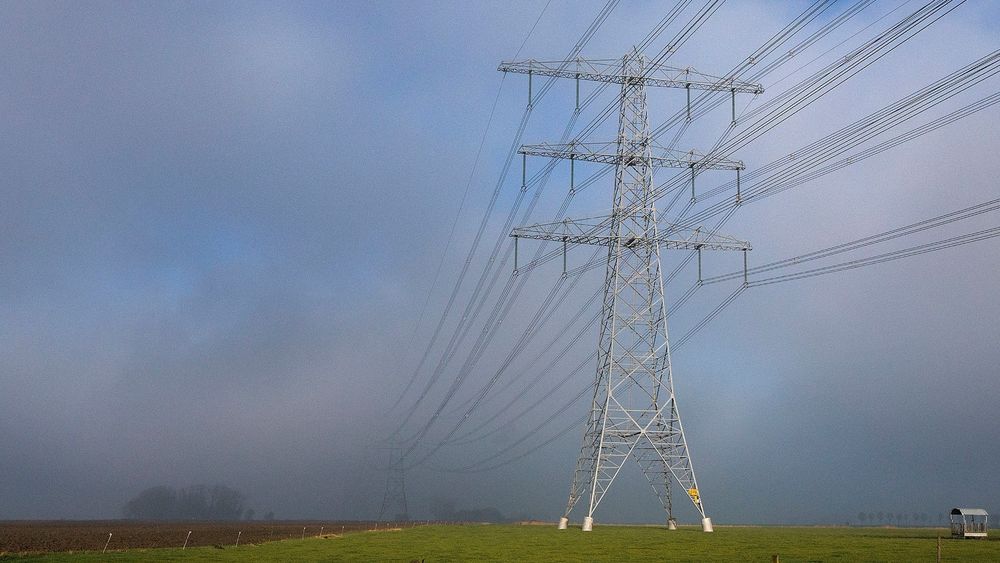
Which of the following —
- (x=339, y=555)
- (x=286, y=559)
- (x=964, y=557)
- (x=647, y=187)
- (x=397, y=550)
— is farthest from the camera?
(x=647, y=187)

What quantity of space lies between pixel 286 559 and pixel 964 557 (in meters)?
39.9

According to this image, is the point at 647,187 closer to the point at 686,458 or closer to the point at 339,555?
the point at 686,458

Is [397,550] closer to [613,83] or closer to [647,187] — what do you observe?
[647,187]

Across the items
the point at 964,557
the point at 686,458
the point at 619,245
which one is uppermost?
the point at 619,245

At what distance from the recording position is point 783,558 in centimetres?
5181

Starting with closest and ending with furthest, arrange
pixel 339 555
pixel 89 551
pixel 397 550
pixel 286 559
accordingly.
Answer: pixel 286 559 < pixel 339 555 < pixel 397 550 < pixel 89 551

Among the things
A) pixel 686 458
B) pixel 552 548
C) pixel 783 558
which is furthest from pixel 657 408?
pixel 783 558

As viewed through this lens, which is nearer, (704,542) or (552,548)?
(552,548)

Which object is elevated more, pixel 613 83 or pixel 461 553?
pixel 613 83

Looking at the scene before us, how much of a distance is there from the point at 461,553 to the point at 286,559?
36.4 ft

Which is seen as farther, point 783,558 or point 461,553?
point 461,553

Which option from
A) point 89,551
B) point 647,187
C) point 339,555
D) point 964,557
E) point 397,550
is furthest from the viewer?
point 647,187

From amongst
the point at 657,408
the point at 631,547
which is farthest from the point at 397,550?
the point at 657,408

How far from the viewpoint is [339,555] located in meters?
60.1
